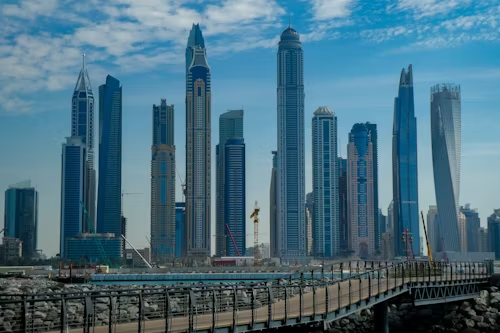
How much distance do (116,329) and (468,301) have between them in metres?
39.4

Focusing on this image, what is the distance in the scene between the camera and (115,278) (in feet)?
454

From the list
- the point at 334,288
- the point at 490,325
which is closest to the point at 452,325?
the point at 490,325

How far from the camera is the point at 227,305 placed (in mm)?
45281

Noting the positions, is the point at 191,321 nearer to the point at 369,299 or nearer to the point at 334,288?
the point at 369,299

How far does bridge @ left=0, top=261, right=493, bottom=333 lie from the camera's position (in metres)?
31.1

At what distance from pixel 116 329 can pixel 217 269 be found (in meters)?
141

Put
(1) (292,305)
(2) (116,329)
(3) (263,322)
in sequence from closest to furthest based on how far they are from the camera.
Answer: (2) (116,329)
(3) (263,322)
(1) (292,305)

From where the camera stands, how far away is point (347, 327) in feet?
201

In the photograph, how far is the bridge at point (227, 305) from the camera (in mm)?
31109

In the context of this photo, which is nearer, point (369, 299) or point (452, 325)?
point (369, 299)

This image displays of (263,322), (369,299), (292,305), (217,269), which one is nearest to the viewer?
(263,322)

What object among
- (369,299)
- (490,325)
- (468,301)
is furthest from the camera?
(468,301)

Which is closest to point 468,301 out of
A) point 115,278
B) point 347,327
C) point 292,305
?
point 347,327

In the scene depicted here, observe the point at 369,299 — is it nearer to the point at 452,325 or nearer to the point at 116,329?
the point at 452,325
